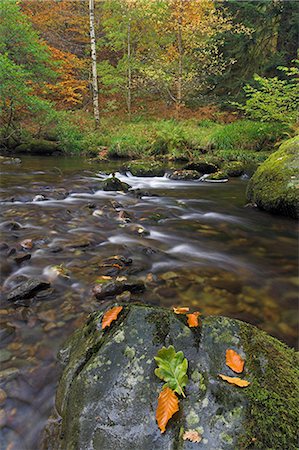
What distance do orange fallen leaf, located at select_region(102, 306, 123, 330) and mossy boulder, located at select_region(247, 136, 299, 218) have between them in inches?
183

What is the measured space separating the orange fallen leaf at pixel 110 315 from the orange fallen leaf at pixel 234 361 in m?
0.67

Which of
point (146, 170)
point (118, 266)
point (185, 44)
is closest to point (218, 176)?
point (146, 170)

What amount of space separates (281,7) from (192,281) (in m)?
18.9

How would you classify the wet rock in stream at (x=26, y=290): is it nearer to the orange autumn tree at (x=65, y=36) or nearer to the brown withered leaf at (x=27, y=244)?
the brown withered leaf at (x=27, y=244)

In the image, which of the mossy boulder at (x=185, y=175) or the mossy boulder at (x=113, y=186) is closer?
the mossy boulder at (x=113, y=186)

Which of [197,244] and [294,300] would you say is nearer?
[294,300]

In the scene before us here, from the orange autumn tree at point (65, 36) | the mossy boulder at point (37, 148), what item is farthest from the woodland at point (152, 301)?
the orange autumn tree at point (65, 36)

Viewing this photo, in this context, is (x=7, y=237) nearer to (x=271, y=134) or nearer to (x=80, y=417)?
(x=80, y=417)

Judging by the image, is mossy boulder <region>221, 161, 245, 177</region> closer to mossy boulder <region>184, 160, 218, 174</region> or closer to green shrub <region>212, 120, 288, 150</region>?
mossy boulder <region>184, 160, 218, 174</region>

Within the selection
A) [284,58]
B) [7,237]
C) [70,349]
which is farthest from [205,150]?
→ [70,349]

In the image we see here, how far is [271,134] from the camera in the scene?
13.3 meters

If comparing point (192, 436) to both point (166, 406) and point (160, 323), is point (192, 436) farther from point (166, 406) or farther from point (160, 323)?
point (160, 323)

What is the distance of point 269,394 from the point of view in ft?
4.89

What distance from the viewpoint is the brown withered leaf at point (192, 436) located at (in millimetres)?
1348
